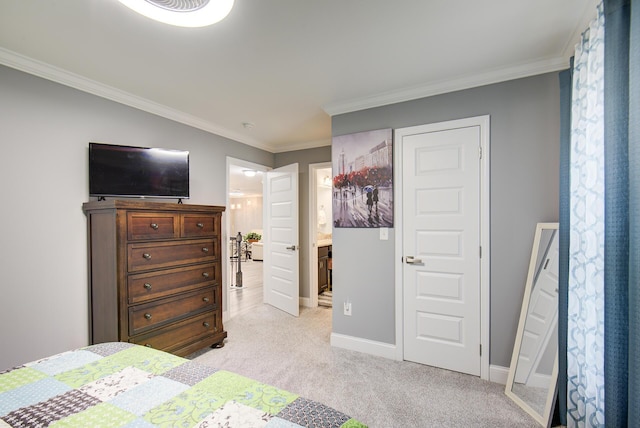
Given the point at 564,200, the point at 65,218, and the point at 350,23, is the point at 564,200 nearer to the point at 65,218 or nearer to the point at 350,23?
the point at 350,23

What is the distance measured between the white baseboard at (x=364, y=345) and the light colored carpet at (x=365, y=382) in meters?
0.07

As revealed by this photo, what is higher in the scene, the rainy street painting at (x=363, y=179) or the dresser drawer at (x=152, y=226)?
the rainy street painting at (x=363, y=179)

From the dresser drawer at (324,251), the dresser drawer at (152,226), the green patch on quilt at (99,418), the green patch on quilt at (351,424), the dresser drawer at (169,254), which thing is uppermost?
the dresser drawer at (152,226)

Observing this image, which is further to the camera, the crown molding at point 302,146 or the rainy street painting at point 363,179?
the crown molding at point 302,146

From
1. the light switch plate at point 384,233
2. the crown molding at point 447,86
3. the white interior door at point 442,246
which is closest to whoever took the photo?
the crown molding at point 447,86

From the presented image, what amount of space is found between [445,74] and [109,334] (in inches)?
136

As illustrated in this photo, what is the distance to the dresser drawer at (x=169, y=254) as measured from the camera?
228 cm

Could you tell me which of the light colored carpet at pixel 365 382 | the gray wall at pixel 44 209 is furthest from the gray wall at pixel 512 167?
the gray wall at pixel 44 209

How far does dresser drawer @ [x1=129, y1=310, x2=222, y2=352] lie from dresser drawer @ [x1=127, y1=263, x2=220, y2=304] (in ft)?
0.99

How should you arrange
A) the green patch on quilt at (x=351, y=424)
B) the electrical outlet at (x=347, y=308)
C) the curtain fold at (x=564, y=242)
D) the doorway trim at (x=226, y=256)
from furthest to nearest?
the doorway trim at (x=226, y=256) < the electrical outlet at (x=347, y=308) < the curtain fold at (x=564, y=242) < the green patch on quilt at (x=351, y=424)

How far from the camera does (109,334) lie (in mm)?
2258

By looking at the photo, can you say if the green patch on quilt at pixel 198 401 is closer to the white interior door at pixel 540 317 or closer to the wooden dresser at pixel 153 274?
the wooden dresser at pixel 153 274

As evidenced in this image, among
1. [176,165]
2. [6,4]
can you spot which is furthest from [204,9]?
[176,165]

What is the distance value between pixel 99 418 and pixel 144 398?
123 millimetres
